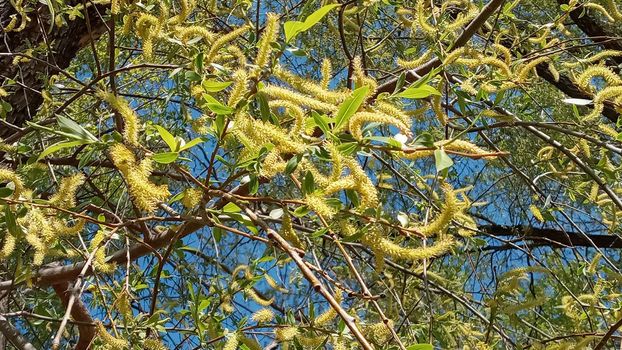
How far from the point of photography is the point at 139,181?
89 cm

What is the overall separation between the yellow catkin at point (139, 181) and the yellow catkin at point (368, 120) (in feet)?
0.81

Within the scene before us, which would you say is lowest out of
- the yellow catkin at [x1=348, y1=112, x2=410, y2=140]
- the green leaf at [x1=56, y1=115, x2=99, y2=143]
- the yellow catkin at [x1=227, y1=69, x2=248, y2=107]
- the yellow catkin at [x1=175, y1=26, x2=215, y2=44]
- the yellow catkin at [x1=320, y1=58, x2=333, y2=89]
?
the green leaf at [x1=56, y1=115, x2=99, y2=143]

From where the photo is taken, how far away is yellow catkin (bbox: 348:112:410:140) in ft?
2.77

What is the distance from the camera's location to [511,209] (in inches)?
135

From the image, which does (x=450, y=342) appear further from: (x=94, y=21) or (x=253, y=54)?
(x=94, y=21)

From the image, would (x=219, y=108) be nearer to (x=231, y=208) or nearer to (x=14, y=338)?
(x=231, y=208)

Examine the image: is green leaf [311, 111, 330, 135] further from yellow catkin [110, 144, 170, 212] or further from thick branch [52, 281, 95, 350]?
thick branch [52, 281, 95, 350]

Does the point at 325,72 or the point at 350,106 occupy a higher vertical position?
the point at 325,72

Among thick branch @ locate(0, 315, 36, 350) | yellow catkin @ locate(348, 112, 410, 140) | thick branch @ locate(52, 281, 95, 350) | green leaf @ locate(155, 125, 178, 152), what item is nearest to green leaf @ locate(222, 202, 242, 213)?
green leaf @ locate(155, 125, 178, 152)

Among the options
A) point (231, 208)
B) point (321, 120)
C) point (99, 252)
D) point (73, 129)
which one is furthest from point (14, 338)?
point (321, 120)

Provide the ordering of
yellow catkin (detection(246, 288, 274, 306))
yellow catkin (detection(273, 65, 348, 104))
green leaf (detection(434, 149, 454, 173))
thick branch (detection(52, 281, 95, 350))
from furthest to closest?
thick branch (detection(52, 281, 95, 350))
yellow catkin (detection(246, 288, 274, 306))
yellow catkin (detection(273, 65, 348, 104))
green leaf (detection(434, 149, 454, 173))

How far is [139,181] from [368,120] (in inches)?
11.5

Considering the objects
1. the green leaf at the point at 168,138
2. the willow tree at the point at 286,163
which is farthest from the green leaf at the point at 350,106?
the green leaf at the point at 168,138

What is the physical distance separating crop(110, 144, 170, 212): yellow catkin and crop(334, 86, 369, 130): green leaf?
235 mm
